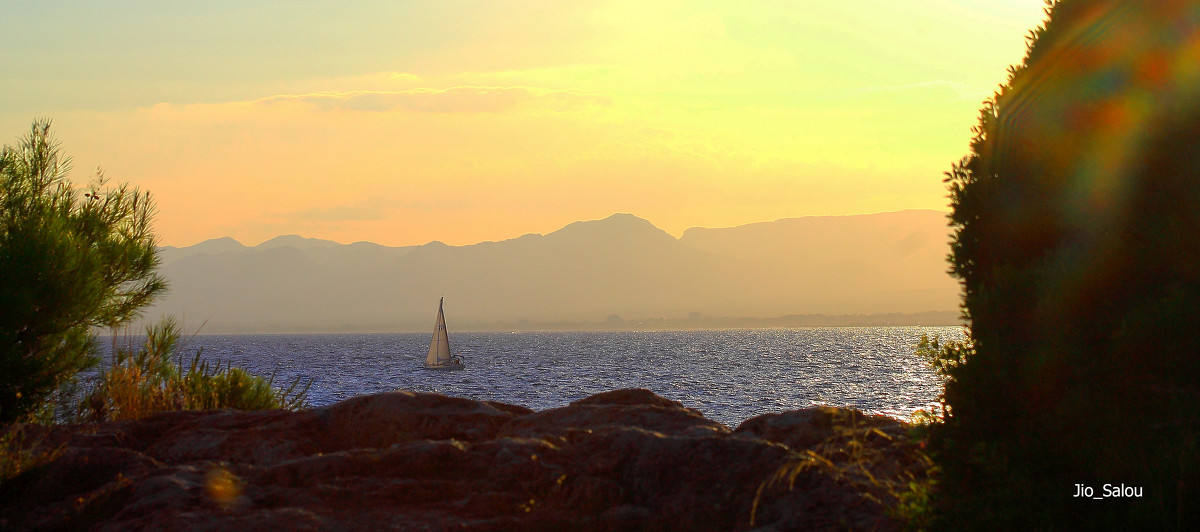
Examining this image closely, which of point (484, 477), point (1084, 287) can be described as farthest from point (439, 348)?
point (1084, 287)

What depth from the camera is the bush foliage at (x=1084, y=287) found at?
4.31 metres

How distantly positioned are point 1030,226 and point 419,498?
4.29m

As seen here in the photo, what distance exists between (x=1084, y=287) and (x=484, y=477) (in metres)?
3.97

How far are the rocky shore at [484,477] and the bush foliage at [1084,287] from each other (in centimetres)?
101

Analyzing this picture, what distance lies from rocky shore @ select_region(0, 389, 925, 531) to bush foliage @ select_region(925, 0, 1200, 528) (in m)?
1.01

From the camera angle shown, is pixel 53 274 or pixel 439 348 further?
pixel 439 348

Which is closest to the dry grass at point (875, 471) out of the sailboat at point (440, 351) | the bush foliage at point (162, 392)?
the bush foliage at point (162, 392)

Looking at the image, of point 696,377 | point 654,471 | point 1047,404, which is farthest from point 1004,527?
point 696,377

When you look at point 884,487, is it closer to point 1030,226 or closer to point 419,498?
point 1030,226

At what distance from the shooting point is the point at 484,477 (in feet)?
19.2

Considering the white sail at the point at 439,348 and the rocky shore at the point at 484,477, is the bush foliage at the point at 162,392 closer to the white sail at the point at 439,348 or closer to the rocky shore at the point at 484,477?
the rocky shore at the point at 484,477

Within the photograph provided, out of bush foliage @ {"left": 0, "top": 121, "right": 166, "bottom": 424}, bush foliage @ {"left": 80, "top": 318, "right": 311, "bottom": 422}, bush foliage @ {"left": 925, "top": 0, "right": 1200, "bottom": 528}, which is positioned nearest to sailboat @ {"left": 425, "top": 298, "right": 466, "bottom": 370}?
bush foliage @ {"left": 0, "top": 121, "right": 166, "bottom": 424}

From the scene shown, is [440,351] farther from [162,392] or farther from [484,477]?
[484,477]

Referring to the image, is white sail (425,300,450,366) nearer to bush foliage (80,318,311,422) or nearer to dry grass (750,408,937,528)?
bush foliage (80,318,311,422)
